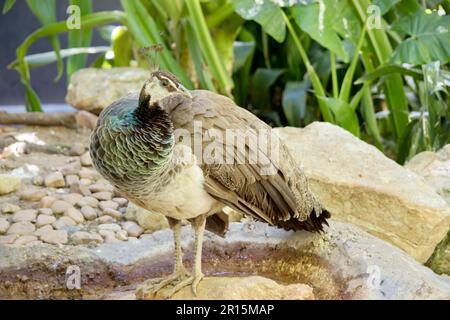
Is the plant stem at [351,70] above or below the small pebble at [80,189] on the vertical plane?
above

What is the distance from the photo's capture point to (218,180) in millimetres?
1895

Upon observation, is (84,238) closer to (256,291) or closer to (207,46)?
(256,291)

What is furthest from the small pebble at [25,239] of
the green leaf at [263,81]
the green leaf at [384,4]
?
the green leaf at [263,81]

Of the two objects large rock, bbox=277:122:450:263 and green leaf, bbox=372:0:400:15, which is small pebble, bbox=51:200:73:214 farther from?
green leaf, bbox=372:0:400:15

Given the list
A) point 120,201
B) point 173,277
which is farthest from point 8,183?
point 173,277

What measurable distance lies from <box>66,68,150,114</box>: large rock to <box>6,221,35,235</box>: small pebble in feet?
4.06

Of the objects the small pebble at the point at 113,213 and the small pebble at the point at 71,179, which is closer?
the small pebble at the point at 113,213

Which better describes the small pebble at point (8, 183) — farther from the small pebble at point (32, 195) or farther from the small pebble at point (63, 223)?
the small pebble at point (63, 223)

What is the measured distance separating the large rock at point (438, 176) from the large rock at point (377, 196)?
175mm

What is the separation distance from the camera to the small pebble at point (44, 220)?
2732 mm

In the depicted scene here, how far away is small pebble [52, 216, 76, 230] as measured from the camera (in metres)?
2.74

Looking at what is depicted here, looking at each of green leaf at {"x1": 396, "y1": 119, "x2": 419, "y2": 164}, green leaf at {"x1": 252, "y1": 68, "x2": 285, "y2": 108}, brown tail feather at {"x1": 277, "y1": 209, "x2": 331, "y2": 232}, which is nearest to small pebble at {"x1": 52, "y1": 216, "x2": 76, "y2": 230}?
brown tail feather at {"x1": 277, "y1": 209, "x2": 331, "y2": 232}

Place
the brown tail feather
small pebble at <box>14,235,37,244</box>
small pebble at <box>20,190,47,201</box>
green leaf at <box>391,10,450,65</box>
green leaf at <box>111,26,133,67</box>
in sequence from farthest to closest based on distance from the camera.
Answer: green leaf at <box>111,26,133,67</box>, green leaf at <box>391,10,450,65</box>, small pebble at <box>20,190,47,201</box>, small pebble at <box>14,235,37,244</box>, the brown tail feather

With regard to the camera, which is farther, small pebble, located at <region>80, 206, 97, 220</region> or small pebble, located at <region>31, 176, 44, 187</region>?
small pebble, located at <region>31, 176, 44, 187</region>
